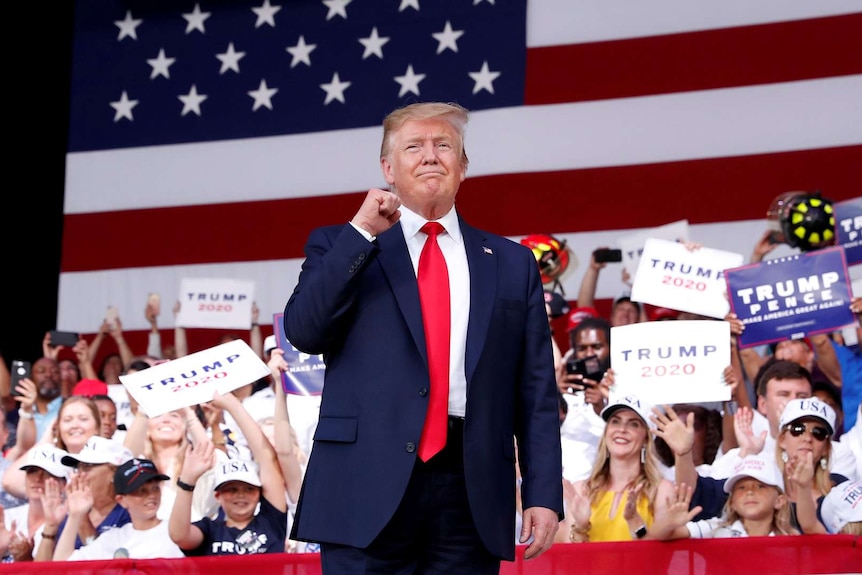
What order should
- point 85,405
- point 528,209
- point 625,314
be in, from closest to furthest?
point 85,405
point 625,314
point 528,209

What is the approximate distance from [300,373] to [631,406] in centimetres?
132

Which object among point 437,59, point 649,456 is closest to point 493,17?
point 437,59

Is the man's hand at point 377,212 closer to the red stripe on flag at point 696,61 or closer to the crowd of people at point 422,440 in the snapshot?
the crowd of people at point 422,440

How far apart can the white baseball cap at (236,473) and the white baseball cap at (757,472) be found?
153cm

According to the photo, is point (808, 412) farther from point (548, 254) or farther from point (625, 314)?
point (548, 254)

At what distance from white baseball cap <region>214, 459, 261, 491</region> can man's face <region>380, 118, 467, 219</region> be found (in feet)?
7.17

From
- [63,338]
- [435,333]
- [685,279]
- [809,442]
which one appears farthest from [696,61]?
[435,333]

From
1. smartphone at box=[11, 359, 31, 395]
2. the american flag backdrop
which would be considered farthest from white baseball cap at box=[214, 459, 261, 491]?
the american flag backdrop

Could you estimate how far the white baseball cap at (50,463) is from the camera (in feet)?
14.8

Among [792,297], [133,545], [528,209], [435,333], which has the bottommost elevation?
[133,545]

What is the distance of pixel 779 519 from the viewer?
3912 millimetres

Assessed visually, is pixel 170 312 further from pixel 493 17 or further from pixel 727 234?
pixel 727 234

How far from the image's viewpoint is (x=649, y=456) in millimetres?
4102

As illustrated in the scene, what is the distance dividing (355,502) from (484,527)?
218 mm
